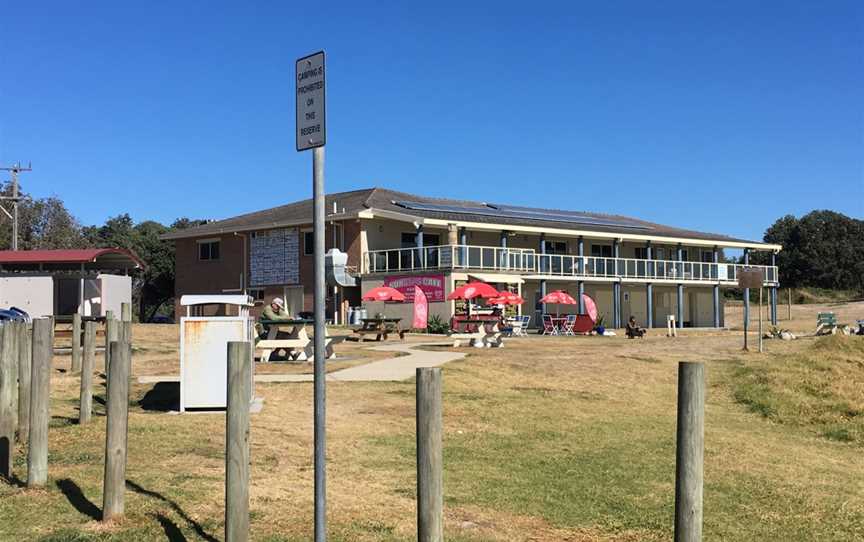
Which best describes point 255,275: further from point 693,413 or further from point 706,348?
point 693,413

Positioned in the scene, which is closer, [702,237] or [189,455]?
[189,455]

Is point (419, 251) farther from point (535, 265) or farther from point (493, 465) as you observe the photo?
point (493, 465)

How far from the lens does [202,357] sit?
10.4 metres

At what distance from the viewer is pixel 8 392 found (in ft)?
24.9

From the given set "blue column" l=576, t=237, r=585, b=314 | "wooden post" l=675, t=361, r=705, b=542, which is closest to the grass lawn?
"wooden post" l=675, t=361, r=705, b=542

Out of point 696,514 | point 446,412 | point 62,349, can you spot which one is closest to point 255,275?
point 62,349

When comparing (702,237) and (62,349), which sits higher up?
(702,237)

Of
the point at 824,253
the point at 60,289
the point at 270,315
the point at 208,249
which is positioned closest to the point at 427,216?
the point at 208,249

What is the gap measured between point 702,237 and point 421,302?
22.7 meters

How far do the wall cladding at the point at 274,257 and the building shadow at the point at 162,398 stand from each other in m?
27.2

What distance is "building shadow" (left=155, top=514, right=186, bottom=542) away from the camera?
5.55m

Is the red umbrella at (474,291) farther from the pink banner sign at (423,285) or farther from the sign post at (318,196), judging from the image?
the sign post at (318,196)

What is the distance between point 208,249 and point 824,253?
71387 millimetres

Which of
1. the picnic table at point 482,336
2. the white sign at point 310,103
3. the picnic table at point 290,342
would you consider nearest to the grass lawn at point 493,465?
the picnic table at point 290,342
